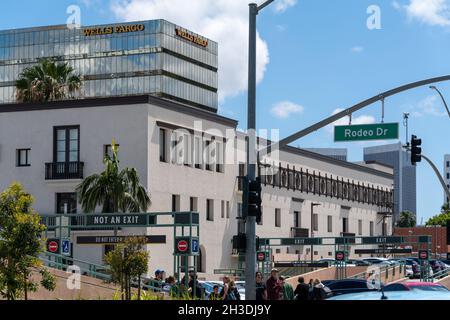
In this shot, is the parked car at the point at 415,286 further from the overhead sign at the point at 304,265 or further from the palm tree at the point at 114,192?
the overhead sign at the point at 304,265

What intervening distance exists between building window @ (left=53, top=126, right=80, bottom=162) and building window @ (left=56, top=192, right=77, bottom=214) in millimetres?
2164

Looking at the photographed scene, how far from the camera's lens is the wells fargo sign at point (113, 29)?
112438mm

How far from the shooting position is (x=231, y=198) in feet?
210

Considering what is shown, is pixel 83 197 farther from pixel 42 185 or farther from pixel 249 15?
pixel 249 15

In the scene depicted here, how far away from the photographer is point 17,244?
72.7 feet

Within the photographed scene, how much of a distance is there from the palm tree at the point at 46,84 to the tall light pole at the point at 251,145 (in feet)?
127

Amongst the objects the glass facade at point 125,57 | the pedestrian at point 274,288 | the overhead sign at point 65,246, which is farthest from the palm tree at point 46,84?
the glass facade at point 125,57

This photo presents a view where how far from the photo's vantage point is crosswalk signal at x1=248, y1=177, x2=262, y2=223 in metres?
24.9

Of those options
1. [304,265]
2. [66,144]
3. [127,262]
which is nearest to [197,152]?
[66,144]

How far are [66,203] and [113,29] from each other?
6105 cm

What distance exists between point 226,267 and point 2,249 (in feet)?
134

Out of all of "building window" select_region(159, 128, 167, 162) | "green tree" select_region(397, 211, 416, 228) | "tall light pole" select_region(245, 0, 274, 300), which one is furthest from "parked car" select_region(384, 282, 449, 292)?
"green tree" select_region(397, 211, 416, 228)

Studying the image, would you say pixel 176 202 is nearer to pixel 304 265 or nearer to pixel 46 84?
pixel 304 265
